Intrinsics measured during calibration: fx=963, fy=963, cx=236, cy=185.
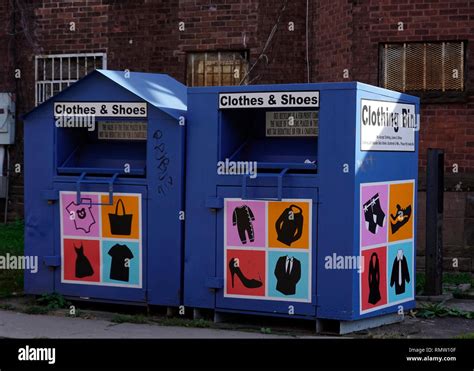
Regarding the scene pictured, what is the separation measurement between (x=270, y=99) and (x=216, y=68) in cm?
681

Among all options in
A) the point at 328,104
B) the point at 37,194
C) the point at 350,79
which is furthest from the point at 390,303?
the point at 350,79

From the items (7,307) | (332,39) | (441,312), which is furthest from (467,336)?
(332,39)

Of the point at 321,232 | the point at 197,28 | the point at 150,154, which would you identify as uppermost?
the point at 197,28

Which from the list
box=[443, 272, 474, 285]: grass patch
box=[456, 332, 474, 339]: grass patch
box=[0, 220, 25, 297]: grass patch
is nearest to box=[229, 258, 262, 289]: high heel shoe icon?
box=[456, 332, 474, 339]: grass patch

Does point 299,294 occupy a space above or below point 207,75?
below

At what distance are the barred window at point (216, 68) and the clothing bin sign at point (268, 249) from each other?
6680 millimetres

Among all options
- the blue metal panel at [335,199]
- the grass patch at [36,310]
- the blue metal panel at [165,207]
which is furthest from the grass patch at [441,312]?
the grass patch at [36,310]

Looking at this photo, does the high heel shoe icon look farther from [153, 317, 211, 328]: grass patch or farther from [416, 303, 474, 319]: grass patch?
[416, 303, 474, 319]: grass patch

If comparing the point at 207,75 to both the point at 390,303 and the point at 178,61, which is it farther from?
the point at 390,303

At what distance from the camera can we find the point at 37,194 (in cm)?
1012

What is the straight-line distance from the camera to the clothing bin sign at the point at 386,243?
8.94 meters

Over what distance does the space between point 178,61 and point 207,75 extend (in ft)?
1.83

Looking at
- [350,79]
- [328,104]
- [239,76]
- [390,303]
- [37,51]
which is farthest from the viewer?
[37,51]

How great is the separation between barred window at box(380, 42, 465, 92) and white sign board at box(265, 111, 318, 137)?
15.8 ft
